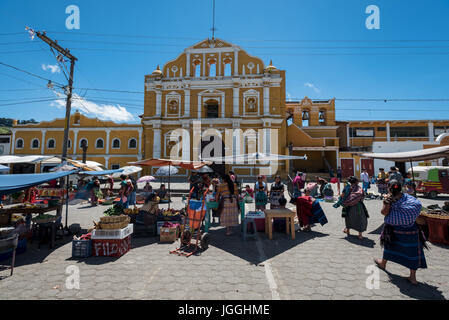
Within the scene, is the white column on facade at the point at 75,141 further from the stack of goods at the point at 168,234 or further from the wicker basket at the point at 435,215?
the wicker basket at the point at 435,215

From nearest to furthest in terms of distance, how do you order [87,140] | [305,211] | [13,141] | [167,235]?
1. [167,235]
2. [305,211]
3. [87,140]
4. [13,141]

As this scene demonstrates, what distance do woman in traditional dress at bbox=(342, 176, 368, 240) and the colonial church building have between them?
654 inches

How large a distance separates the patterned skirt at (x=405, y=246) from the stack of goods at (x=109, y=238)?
16.7ft

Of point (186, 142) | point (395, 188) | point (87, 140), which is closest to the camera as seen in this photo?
point (395, 188)

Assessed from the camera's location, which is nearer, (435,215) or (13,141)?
(435,215)

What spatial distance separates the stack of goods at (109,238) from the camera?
4.46 metres

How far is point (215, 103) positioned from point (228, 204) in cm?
2041

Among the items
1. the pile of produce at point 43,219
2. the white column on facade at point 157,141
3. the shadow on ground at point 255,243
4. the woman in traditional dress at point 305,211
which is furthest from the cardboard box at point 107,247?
the white column on facade at point 157,141

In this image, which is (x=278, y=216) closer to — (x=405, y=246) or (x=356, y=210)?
(x=356, y=210)

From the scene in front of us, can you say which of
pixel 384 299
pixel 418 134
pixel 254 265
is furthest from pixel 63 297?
pixel 418 134

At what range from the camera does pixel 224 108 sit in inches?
922

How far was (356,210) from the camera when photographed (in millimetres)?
5566

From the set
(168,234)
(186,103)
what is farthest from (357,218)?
(186,103)

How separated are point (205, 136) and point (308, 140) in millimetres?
12466
